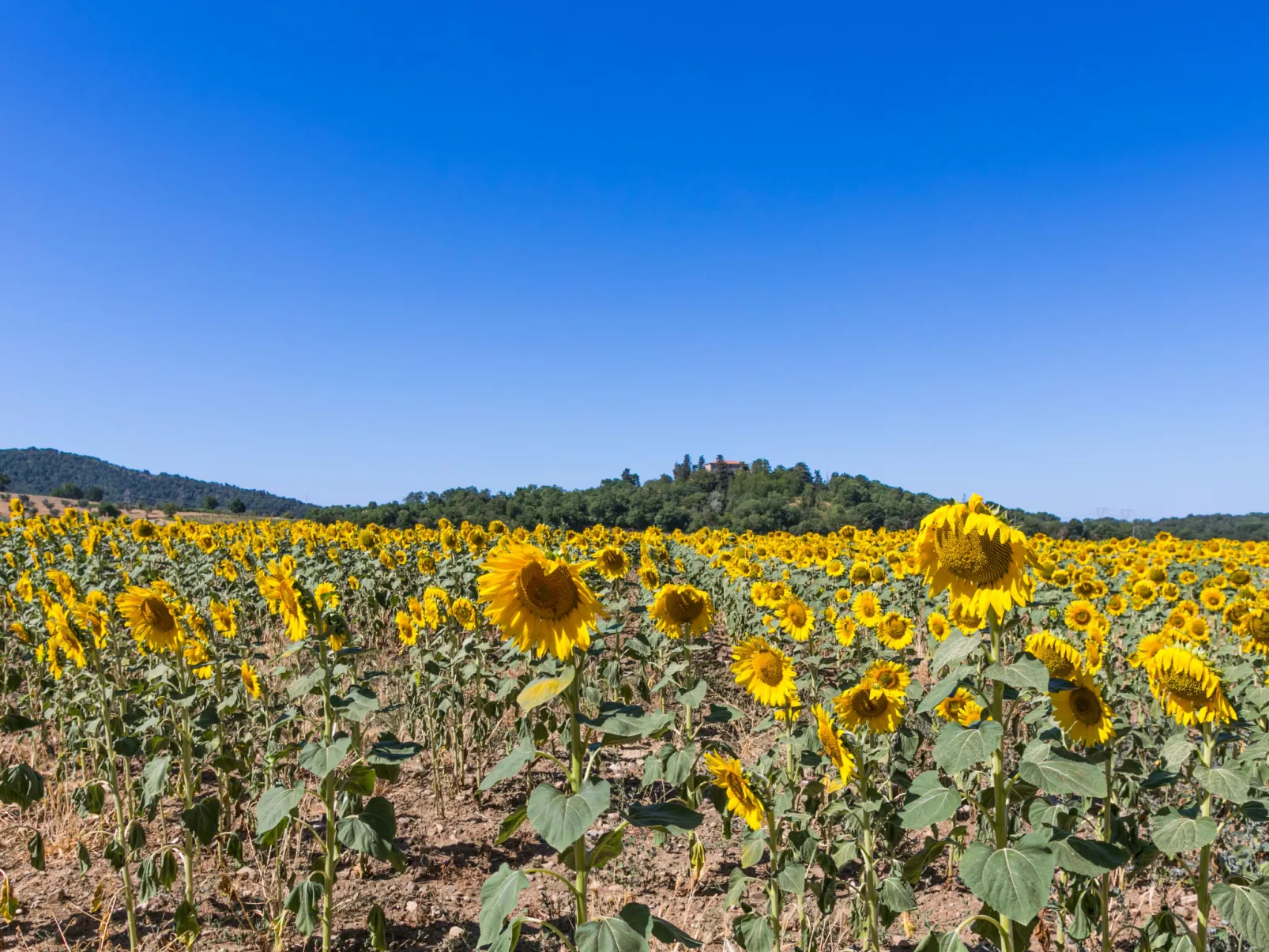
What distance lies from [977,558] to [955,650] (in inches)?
14.6

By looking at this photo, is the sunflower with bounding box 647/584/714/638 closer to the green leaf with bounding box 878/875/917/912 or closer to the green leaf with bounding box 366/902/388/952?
the green leaf with bounding box 878/875/917/912

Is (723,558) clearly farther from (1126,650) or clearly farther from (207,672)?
(207,672)

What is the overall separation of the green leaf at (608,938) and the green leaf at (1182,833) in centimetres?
205

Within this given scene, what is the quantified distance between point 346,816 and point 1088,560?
15.9 metres

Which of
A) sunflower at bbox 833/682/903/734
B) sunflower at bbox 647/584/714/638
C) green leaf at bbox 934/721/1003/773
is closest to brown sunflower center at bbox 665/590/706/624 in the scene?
sunflower at bbox 647/584/714/638

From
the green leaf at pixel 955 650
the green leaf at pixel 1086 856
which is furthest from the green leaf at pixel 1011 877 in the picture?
the green leaf at pixel 955 650

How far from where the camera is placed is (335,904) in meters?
4.08

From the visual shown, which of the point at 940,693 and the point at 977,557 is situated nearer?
the point at 940,693

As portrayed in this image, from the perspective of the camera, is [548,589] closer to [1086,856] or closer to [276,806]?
[276,806]

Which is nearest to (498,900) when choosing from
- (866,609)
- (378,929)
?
(378,929)

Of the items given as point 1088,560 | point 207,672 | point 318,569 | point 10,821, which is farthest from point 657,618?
point 1088,560

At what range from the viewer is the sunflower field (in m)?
2.60

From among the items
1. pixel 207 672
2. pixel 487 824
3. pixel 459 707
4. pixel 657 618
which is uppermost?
pixel 657 618

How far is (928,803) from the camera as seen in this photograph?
8.39ft
